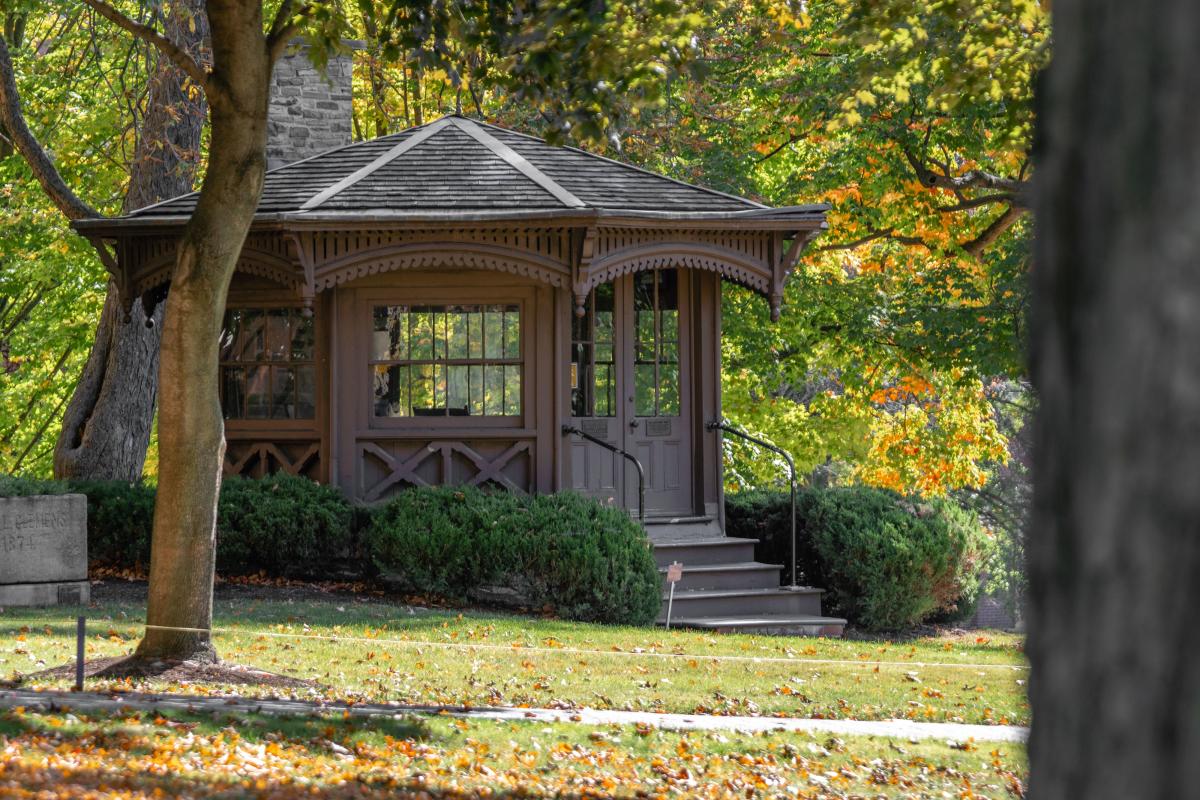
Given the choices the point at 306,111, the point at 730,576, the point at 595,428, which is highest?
the point at 306,111

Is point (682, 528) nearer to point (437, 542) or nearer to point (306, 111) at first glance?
point (437, 542)

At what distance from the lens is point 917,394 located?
24.2 meters

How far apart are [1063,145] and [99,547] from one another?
15.0 metres

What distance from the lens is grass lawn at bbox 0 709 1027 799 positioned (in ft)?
21.5

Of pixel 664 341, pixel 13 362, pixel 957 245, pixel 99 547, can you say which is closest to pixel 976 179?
pixel 957 245

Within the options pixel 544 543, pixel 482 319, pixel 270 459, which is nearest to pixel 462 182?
pixel 482 319

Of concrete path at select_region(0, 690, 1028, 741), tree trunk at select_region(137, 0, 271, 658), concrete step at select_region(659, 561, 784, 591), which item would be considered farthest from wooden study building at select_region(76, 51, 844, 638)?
concrete path at select_region(0, 690, 1028, 741)

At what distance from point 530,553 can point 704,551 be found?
2.75 meters

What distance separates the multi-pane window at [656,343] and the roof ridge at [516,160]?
1.49m

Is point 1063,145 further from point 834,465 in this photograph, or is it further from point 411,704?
point 834,465

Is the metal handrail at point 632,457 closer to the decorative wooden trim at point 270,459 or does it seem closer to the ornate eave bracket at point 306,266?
the decorative wooden trim at point 270,459

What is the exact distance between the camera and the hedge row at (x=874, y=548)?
633 inches

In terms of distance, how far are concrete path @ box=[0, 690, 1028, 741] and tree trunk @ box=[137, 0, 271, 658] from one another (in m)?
1.12

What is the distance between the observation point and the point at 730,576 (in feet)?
51.7
